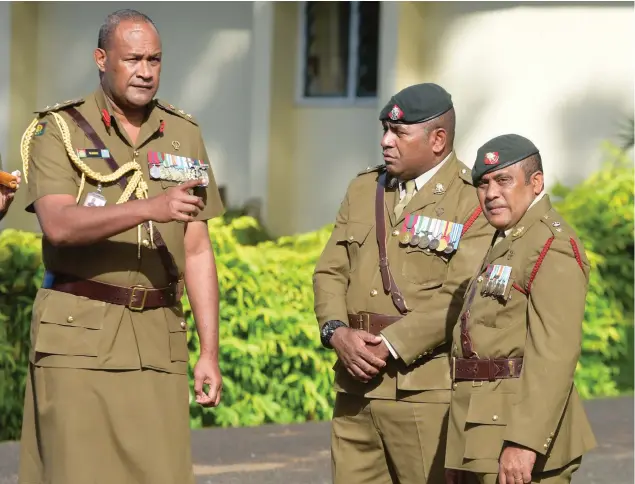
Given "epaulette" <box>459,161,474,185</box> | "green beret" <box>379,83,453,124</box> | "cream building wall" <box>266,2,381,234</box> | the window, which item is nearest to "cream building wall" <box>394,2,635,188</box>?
the window

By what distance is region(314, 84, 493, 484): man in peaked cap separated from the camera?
209 inches

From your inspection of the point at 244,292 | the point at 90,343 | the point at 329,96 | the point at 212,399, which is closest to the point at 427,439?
the point at 212,399

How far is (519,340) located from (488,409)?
26 centimetres

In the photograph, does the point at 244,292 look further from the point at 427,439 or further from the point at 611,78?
the point at 611,78

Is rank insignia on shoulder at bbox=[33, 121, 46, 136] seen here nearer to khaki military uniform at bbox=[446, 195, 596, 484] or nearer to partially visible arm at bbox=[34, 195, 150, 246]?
partially visible arm at bbox=[34, 195, 150, 246]

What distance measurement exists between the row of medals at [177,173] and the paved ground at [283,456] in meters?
3.14

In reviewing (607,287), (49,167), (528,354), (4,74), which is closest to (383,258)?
(528,354)

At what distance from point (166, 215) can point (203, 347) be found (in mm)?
808

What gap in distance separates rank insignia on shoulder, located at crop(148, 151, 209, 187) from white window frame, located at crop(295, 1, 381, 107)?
8999mm

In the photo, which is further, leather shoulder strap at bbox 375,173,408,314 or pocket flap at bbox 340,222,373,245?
pocket flap at bbox 340,222,373,245

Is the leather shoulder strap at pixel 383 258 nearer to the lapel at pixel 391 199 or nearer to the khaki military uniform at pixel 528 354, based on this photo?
the lapel at pixel 391 199

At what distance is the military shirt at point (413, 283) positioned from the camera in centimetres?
529

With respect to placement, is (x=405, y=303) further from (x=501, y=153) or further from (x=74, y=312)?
(x=74, y=312)

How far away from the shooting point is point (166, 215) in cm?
459
